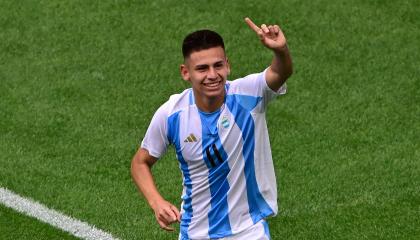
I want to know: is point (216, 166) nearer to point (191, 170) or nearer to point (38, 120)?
point (191, 170)


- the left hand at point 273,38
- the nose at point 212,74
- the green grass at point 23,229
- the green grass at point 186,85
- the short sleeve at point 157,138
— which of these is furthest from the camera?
the green grass at point 186,85

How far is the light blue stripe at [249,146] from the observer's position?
7242 mm

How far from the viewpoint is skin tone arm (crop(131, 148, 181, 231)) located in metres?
6.85

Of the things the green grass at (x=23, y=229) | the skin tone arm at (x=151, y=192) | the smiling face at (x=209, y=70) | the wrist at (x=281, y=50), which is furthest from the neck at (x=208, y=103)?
the green grass at (x=23, y=229)

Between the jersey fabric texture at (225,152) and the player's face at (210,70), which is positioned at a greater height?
the player's face at (210,70)

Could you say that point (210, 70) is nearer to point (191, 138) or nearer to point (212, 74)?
point (212, 74)

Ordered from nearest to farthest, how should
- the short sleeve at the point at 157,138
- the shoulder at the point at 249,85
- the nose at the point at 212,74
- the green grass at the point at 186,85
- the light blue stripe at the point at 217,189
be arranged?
the nose at the point at 212,74 < the shoulder at the point at 249,85 < the light blue stripe at the point at 217,189 < the short sleeve at the point at 157,138 < the green grass at the point at 186,85

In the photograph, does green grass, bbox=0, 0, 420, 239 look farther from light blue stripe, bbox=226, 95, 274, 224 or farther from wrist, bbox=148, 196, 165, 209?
wrist, bbox=148, 196, 165, 209

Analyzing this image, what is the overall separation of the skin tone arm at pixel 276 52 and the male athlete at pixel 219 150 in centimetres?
2

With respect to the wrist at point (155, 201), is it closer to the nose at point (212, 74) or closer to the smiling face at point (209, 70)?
the smiling face at point (209, 70)

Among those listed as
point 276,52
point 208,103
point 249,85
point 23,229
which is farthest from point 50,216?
point 276,52

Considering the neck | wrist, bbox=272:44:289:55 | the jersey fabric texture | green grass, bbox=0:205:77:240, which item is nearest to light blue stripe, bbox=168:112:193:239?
the jersey fabric texture

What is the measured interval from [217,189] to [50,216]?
2899mm

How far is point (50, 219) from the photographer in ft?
32.2
